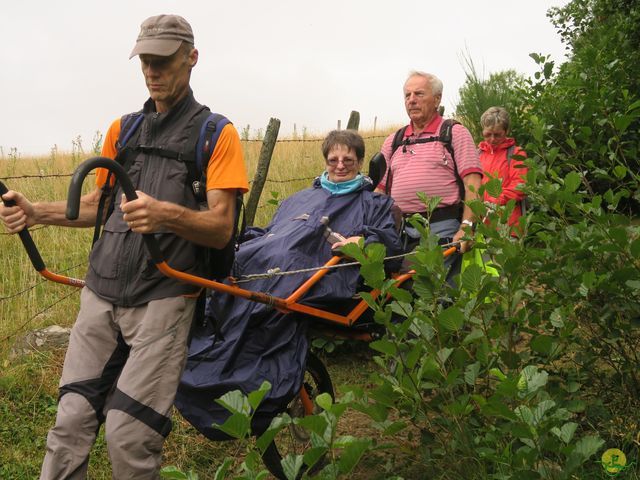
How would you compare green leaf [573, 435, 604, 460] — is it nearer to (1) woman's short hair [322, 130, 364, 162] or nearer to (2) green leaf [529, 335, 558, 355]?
(2) green leaf [529, 335, 558, 355]

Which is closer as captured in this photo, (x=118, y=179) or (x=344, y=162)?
(x=118, y=179)

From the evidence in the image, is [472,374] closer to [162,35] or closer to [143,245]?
[143,245]

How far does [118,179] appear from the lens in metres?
2.80

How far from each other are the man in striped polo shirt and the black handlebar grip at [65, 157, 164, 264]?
7.39 ft

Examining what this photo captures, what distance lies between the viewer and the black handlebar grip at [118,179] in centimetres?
264

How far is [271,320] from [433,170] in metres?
1.78

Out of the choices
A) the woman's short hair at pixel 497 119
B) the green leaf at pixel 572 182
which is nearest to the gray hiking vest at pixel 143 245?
the green leaf at pixel 572 182

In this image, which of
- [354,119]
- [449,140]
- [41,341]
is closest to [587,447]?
[449,140]

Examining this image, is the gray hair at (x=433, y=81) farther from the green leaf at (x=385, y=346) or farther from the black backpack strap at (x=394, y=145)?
the green leaf at (x=385, y=346)

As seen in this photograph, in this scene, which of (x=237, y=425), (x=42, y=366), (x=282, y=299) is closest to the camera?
(x=237, y=425)

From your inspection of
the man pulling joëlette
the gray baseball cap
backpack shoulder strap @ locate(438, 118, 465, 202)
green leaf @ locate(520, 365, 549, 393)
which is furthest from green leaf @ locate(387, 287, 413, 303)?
backpack shoulder strap @ locate(438, 118, 465, 202)

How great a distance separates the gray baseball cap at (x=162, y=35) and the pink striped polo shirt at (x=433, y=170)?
2103 millimetres

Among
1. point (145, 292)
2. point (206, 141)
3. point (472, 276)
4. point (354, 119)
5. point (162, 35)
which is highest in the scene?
point (162, 35)

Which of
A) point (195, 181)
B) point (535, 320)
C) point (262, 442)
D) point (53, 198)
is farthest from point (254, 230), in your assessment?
point (53, 198)
